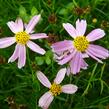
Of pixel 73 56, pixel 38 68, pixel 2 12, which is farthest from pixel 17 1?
pixel 73 56

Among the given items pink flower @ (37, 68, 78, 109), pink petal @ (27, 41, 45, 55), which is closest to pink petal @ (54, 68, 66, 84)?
pink flower @ (37, 68, 78, 109)

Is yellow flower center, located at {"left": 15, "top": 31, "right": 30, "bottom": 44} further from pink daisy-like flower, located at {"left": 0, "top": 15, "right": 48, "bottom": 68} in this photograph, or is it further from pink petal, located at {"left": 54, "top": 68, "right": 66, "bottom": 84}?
pink petal, located at {"left": 54, "top": 68, "right": 66, "bottom": 84}

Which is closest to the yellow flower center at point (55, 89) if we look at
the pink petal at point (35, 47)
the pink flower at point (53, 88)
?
the pink flower at point (53, 88)

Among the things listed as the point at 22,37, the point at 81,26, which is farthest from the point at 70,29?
the point at 22,37

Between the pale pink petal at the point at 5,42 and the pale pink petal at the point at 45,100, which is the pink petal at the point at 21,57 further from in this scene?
the pale pink petal at the point at 45,100

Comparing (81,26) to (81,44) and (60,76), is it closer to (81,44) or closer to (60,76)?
(81,44)
